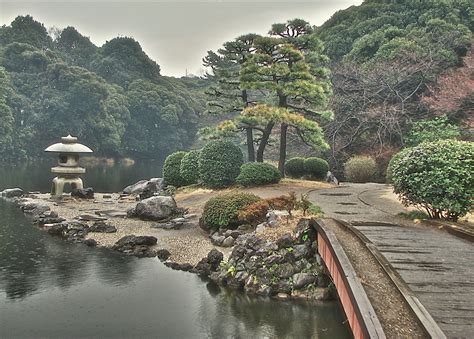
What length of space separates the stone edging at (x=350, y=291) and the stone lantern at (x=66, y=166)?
17.6 metres

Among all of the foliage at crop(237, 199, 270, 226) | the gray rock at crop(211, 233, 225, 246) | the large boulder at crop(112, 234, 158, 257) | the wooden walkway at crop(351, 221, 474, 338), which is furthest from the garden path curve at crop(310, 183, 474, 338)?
the large boulder at crop(112, 234, 158, 257)

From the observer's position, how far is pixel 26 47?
5275 centimetres

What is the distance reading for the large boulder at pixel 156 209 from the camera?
16062mm

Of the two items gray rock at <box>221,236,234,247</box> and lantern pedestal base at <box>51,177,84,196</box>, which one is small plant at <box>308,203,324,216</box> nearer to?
gray rock at <box>221,236,234,247</box>

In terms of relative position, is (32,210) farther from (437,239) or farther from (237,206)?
(437,239)

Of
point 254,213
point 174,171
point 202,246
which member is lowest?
point 202,246

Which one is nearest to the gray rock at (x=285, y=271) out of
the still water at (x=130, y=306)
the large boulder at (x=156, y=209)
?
the still water at (x=130, y=306)

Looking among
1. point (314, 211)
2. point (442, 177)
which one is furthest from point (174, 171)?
point (442, 177)

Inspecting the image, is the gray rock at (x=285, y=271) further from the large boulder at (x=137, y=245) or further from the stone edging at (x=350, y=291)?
the large boulder at (x=137, y=245)

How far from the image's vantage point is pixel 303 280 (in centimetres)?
862

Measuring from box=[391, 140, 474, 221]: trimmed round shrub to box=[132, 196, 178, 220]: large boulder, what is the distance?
354 inches

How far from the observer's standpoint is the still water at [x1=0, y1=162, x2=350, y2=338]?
705cm

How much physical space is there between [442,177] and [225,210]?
20.0 feet

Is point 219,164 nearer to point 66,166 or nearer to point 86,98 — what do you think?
point 66,166
